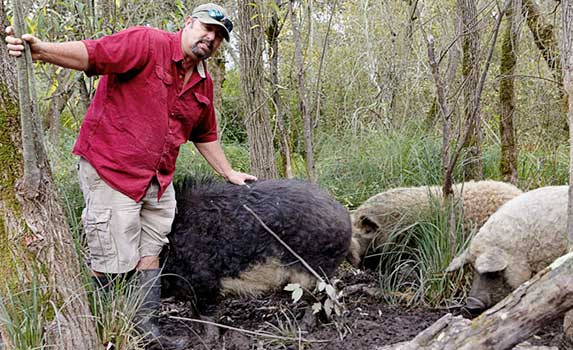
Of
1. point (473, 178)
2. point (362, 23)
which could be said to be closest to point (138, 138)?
point (473, 178)

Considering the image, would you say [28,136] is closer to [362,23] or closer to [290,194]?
[290,194]

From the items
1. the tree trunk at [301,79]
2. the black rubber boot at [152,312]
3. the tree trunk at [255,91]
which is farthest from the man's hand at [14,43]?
the tree trunk at [301,79]

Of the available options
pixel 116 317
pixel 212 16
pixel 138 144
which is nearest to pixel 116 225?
pixel 138 144

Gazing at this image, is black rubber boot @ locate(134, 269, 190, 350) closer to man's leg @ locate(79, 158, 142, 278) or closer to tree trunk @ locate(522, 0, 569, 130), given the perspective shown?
man's leg @ locate(79, 158, 142, 278)

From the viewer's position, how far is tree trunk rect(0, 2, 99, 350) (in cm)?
332

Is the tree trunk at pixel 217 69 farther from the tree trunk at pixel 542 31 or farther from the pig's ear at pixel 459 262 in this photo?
the pig's ear at pixel 459 262

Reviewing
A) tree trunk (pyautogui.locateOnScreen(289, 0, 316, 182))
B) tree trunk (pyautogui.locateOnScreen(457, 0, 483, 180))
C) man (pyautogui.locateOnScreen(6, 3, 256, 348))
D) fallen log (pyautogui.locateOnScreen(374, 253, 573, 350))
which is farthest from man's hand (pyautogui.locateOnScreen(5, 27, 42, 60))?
tree trunk (pyautogui.locateOnScreen(457, 0, 483, 180))

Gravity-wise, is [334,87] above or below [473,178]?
above

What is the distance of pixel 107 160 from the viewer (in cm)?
420

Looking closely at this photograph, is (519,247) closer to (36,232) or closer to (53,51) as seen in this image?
(36,232)

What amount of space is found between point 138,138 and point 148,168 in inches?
8.5

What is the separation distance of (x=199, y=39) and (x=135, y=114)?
0.68m

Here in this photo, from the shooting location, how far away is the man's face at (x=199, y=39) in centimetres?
436

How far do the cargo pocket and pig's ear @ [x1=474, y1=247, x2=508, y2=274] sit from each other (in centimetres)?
264
